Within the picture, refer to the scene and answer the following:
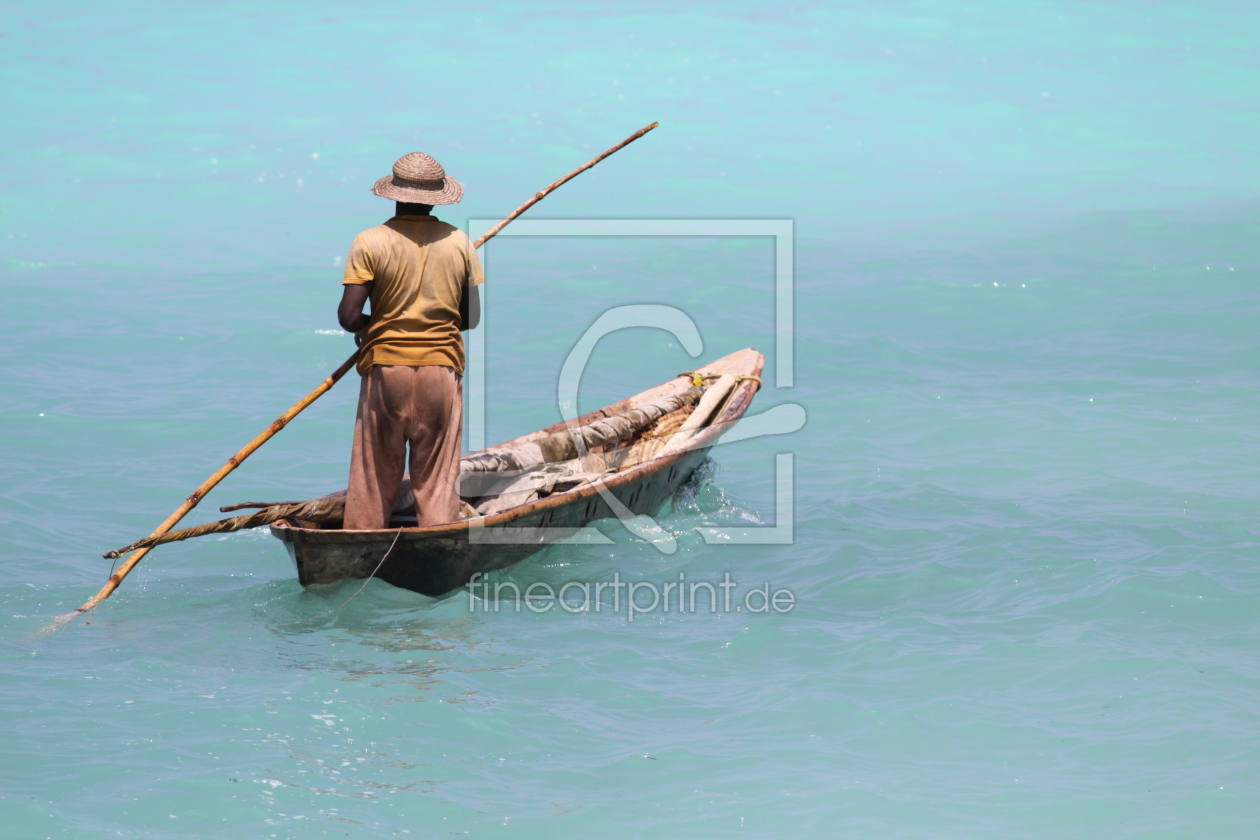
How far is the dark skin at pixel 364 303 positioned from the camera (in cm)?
576

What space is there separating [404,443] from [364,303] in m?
0.69

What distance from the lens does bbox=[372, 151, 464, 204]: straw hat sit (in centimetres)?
577

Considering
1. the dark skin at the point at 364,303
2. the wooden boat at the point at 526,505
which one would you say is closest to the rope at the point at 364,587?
the wooden boat at the point at 526,505

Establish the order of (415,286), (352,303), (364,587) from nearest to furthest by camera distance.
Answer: (352,303), (415,286), (364,587)

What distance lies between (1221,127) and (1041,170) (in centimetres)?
486

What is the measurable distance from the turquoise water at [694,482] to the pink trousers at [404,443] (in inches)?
16.8

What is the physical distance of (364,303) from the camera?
5977 millimetres

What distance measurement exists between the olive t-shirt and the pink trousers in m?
0.09

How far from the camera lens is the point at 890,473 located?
8977 millimetres

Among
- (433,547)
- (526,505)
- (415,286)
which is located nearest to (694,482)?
(526,505)

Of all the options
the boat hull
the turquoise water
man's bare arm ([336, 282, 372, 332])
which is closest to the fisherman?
man's bare arm ([336, 282, 372, 332])

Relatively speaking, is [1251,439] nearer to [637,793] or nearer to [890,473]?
[890,473]

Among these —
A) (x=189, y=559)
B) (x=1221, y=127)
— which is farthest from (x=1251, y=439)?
(x=1221, y=127)

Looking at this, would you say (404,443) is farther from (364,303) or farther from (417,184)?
(417,184)
